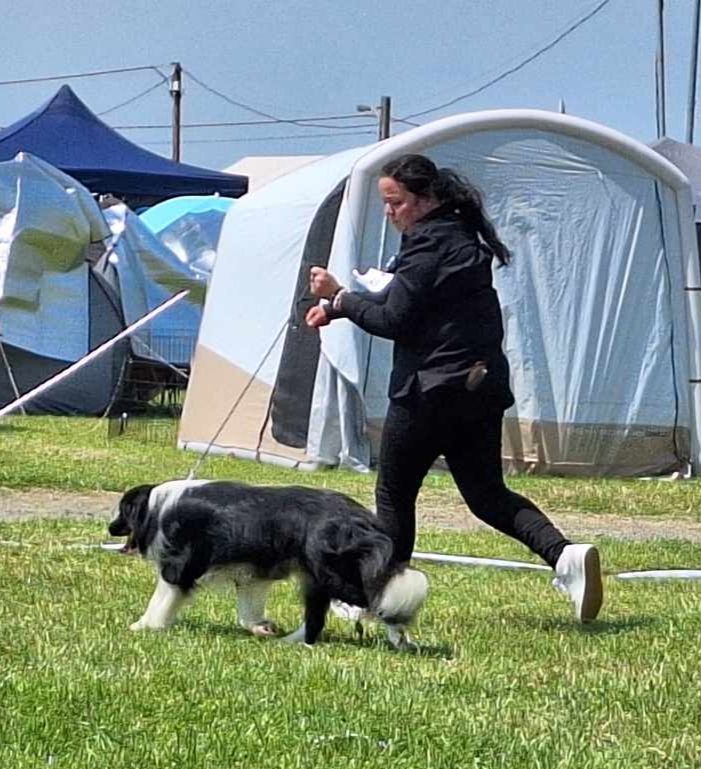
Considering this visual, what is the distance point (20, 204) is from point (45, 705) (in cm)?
1553

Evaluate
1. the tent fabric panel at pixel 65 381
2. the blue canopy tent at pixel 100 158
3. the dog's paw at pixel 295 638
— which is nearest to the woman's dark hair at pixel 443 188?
the dog's paw at pixel 295 638

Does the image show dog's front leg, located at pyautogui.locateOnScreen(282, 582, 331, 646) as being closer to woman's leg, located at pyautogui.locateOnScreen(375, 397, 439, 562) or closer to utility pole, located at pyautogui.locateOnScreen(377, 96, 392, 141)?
woman's leg, located at pyautogui.locateOnScreen(375, 397, 439, 562)

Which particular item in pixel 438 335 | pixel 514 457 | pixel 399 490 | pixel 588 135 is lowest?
pixel 514 457

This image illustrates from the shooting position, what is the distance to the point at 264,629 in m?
6.18

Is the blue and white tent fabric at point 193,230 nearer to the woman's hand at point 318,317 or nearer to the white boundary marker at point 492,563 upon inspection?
the white boundary marker at point 492,563

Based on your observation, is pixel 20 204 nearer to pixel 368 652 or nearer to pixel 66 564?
pixel 66 564

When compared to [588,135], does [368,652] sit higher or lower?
lower

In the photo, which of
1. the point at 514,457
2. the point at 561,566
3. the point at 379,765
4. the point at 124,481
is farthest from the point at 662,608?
the point at 514,457

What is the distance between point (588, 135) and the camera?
13.9 meters

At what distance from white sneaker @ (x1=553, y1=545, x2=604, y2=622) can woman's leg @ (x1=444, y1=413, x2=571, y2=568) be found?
0.06 m

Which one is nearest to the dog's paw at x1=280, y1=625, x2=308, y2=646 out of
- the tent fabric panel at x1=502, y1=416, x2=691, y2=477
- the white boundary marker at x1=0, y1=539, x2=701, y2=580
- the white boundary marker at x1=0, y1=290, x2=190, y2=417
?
the white boundary marker at x1=0, y1=539, x2=701, y2=580

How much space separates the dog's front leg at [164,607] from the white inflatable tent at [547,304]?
742 cm

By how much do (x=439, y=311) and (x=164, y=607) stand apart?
1550 mm

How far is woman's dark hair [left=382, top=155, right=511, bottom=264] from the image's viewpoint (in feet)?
20.8
